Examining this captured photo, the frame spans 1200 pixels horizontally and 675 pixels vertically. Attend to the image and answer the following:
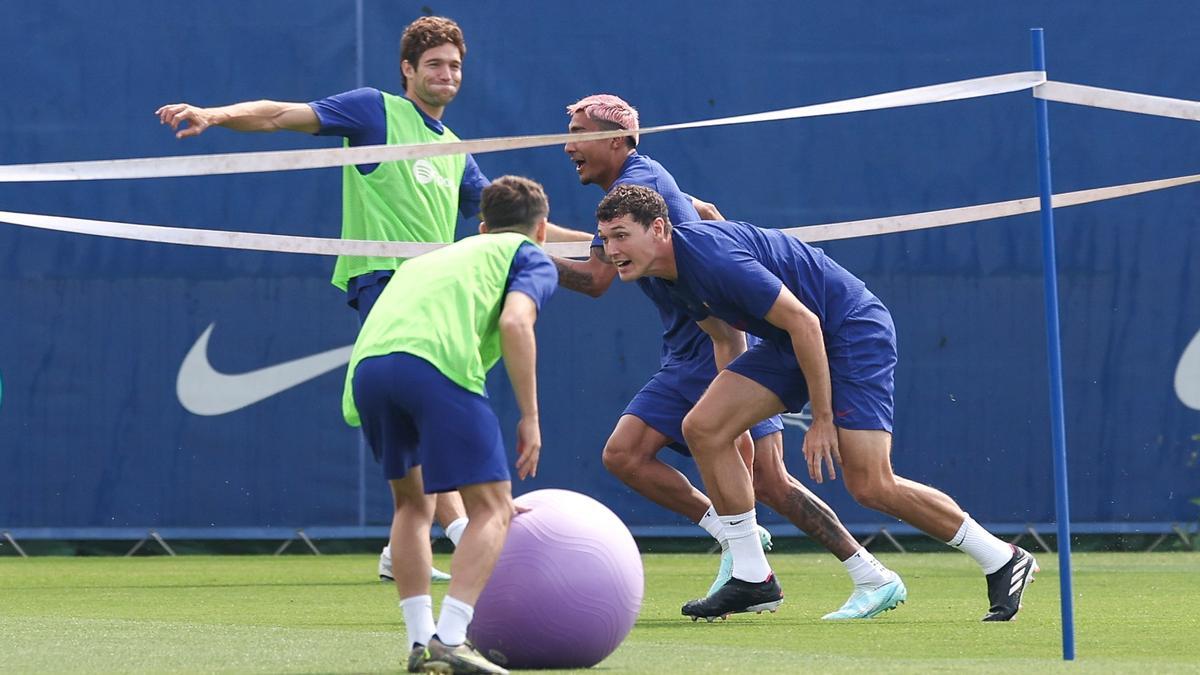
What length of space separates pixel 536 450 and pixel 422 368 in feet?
1.10

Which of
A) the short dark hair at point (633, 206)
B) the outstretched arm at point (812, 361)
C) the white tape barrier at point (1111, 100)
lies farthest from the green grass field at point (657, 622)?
the white tape barrier at point (1111, 100)

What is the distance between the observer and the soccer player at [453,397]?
13.6 feet

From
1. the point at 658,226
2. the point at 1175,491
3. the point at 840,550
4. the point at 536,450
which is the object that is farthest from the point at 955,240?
the point at 536,450

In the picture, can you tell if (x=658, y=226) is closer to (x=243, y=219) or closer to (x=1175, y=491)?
(x=243, y=219)

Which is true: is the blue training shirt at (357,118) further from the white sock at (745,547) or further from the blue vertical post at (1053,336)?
the blue vertical post at (1053,336)

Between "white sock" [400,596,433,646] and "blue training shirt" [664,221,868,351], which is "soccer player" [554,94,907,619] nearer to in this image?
"blue training shirt" [664,221,868,351]

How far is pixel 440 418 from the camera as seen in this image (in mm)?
4145

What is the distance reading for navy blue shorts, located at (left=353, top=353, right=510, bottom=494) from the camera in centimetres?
415

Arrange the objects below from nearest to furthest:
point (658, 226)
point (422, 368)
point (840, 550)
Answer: point (422, 368) < point (658, 226) < point (840, 550)

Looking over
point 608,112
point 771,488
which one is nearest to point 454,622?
point 771,488

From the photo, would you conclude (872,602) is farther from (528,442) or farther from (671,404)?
(528,442)

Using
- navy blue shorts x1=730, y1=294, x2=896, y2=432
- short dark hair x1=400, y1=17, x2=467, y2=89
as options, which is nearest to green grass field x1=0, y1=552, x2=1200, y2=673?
navy blue shorts x1=730, y1=294, x2=896, y2=432

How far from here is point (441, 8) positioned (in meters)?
8.91

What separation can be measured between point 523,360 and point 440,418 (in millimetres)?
228
